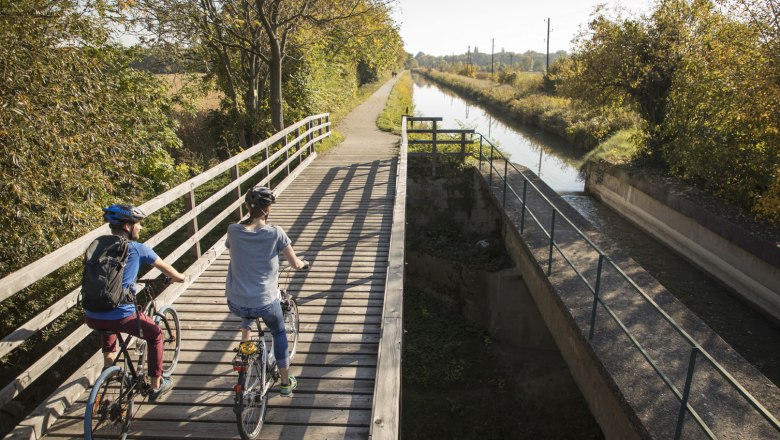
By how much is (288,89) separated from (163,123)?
18.8 ft

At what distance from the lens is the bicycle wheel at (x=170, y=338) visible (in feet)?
14.2

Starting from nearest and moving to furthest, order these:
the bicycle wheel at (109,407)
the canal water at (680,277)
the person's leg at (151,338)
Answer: the bicycle wheel at (109,407) < the person's leg at (151,338) < the canal water at (680,277)

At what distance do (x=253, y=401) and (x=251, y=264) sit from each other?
96 cm

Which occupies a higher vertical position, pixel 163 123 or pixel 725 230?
pixel 163 123

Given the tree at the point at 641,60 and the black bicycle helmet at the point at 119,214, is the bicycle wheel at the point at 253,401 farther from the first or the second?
the tree at the point at 641,60

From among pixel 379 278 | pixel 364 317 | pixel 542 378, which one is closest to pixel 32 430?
pixel 364 317

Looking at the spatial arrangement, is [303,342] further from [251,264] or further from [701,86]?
[701,86]

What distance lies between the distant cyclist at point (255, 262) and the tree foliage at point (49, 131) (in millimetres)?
3221

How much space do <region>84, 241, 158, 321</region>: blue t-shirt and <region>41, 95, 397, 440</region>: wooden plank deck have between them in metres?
0.93

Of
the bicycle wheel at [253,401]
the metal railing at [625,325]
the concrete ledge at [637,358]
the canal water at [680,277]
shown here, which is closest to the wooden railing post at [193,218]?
the bicycle wheel at [253,401]

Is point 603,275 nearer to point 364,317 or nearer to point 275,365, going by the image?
point 364,317

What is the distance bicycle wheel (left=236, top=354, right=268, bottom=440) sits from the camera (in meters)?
3.41

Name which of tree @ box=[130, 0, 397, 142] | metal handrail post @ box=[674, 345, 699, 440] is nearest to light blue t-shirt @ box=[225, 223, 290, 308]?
metal handrail post @ box=[674, 345, 699, 440]

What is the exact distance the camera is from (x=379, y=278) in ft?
20.5
